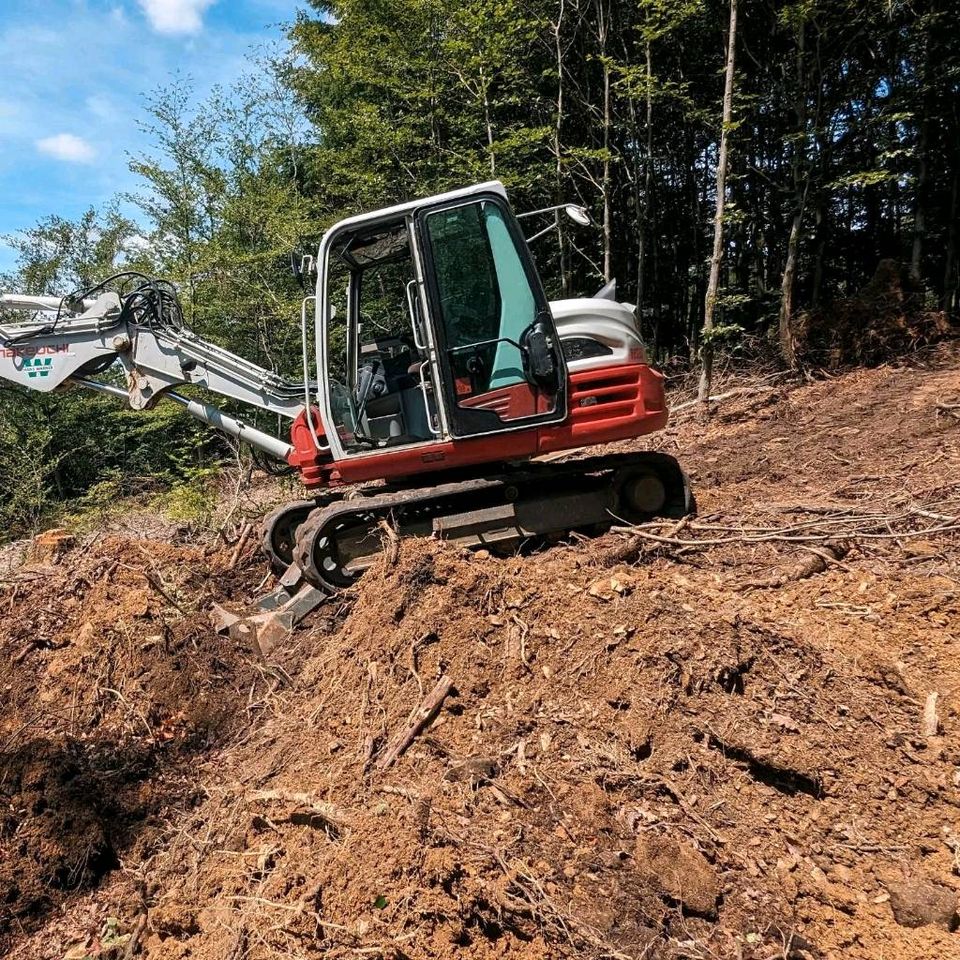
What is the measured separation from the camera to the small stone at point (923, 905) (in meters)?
2.18

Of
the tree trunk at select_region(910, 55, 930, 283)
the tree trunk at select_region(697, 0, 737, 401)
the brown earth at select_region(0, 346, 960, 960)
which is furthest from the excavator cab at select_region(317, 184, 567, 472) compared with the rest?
the tree trunk at select_region(910, 55, 930, 283)

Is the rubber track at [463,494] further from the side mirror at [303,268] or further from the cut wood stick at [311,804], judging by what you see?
the cut wood stick at [311,804]

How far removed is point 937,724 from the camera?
287 cm

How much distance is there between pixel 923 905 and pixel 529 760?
4.62 ft

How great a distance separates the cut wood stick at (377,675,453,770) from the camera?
2942 millimetres

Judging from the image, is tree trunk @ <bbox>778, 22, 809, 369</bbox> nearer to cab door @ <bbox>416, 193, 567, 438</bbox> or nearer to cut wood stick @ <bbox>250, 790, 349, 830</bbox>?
cab door @ <bbox>416, 193, 567, 438</bbox>

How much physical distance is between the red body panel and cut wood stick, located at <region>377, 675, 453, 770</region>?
207 centimetres

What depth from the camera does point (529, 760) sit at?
111 inches

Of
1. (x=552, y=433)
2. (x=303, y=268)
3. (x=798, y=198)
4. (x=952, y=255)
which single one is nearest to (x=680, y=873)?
(x=552, y=433)

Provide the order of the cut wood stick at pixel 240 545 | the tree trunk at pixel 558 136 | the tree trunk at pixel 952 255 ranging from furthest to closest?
the tree trunk at pixel 952 255
the tree trunk at pixel 558 136
the cut wood stick at pixel 240 545

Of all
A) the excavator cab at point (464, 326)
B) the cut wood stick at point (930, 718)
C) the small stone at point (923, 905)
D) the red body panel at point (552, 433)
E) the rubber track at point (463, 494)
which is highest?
the excavator cab at point (464, 326)

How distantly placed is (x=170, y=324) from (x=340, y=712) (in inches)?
168

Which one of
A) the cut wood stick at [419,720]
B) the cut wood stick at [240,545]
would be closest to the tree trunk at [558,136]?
the cut wood stick at [240,545]

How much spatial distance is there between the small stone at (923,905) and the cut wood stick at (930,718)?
2.35 feet
